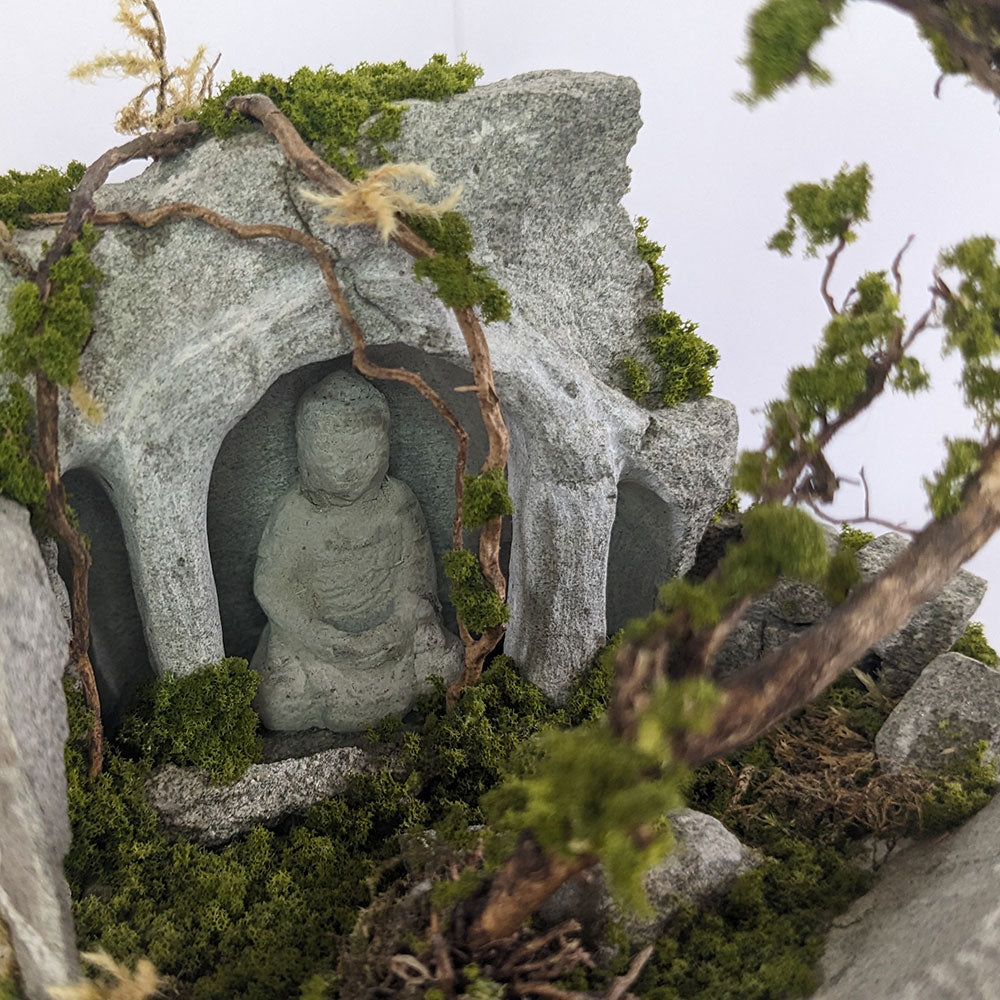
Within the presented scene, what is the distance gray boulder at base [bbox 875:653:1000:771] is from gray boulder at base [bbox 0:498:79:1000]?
11.5 feet

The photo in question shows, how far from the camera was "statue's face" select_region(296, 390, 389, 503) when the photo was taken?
425 cm

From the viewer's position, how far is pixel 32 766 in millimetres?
3479

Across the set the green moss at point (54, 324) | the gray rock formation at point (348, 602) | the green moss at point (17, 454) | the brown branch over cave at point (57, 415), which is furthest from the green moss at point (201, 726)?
the green moss at point (54, 324)

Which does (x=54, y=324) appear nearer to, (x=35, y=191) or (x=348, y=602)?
(x=35, y=191)

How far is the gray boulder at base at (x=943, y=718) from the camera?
4.20 metres

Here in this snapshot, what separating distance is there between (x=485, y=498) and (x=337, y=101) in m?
1.73

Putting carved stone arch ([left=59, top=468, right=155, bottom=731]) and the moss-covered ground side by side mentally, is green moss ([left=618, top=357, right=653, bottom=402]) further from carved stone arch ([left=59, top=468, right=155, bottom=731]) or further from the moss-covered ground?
carved stone arch ([left=59, top=468, right=155, bottom=731])

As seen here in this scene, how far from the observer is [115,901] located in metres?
3.71

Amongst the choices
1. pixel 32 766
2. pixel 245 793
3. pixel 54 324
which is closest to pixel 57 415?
pixel 54 324

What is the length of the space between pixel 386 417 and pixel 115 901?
2332 mm

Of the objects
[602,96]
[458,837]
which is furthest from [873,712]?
[602,96]

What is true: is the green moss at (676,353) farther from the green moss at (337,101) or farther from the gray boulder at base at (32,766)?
the gray boulder at base at (32,766)

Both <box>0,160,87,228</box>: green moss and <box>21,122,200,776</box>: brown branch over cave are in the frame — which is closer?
<box>21,122,200,776</box>: brown branch over cave

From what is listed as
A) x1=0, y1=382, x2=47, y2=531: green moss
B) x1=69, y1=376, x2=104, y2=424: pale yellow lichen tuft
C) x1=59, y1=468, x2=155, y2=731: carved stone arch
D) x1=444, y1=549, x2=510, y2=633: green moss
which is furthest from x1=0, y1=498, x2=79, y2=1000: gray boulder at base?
x1=444, y1=549, x2=510, y2=633: green moss
